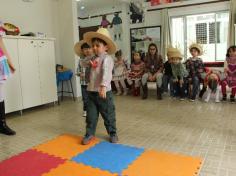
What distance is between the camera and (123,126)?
3.44m

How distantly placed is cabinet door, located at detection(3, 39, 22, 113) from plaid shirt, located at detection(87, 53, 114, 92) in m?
1.94

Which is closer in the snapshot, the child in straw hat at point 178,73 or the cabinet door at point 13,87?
the cabinet door at point 13,87

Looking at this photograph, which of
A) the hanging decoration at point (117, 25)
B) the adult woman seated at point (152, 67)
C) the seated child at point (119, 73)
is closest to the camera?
the adult woman seated at point (152, 67)

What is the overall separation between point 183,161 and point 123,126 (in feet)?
4.22

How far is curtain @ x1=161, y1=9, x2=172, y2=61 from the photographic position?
803cm

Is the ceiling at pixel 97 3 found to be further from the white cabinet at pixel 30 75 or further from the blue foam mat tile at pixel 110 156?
the blue foam mat tile at pixel 110 156

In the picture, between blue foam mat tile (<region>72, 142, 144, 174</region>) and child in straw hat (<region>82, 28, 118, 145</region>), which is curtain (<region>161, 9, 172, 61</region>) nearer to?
child in straw hat (<region>82, 28, 118, 145</region>)

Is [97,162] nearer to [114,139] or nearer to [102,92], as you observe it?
[114,139]

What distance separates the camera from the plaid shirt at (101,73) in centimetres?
266

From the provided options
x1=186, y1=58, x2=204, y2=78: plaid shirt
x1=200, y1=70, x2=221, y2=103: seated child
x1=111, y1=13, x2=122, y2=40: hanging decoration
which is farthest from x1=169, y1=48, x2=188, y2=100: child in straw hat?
x1=111, y1=13, x2=122, y2=40: hanging decoration

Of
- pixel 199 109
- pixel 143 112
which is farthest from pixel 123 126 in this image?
pixel 199 109

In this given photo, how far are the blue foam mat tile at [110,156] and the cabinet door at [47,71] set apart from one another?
238 cm

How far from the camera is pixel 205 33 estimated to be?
823 centimetres

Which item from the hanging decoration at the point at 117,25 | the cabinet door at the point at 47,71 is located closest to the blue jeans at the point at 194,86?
the cabinet door at the point at 47,71
